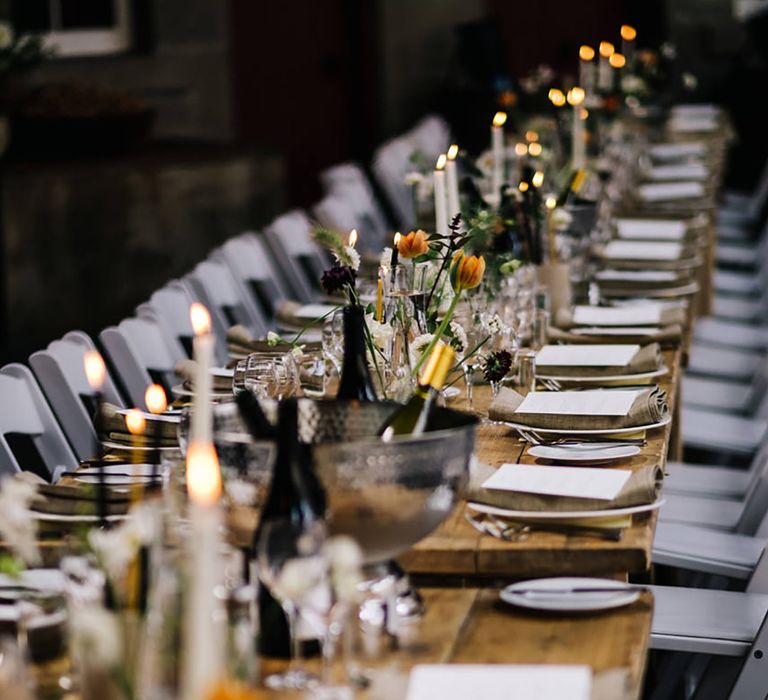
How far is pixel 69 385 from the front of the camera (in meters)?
3.35

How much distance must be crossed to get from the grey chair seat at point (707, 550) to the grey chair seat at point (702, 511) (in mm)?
85

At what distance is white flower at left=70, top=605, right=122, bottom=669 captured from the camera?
148 cm

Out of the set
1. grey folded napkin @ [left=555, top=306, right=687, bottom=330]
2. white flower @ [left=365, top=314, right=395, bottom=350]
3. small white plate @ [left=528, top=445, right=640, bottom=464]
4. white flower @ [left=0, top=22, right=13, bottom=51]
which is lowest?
small white plate @ [left=528, top=445, right=640, bottom=464]

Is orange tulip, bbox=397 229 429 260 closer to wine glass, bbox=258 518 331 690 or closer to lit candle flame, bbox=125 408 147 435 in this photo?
lit candle flame, bbox=125 408 147 435

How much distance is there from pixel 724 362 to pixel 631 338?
169 cm

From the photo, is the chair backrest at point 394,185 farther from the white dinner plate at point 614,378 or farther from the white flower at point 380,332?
the white flower at point 380,332

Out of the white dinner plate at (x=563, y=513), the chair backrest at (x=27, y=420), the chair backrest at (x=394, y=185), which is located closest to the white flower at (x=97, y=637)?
the white dinner plate at (x=563, y=513)

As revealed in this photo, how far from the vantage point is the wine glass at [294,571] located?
1604mm

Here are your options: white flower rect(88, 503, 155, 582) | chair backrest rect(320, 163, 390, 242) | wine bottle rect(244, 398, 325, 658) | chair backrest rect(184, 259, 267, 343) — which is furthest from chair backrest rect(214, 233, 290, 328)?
white flower rect(88, 503, 155, 582)

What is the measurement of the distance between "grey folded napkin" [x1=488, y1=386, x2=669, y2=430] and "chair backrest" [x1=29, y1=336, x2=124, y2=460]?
0.98m

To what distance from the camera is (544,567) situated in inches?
85.5

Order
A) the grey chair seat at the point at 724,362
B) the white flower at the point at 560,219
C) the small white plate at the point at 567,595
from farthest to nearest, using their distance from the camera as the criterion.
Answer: the grey chair seat at the point at 724,362 → the white flower at the point at 560,219 → the small white plate at the point at 567,595

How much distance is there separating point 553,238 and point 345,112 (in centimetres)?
717

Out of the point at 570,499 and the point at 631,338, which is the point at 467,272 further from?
the point at 631,338
